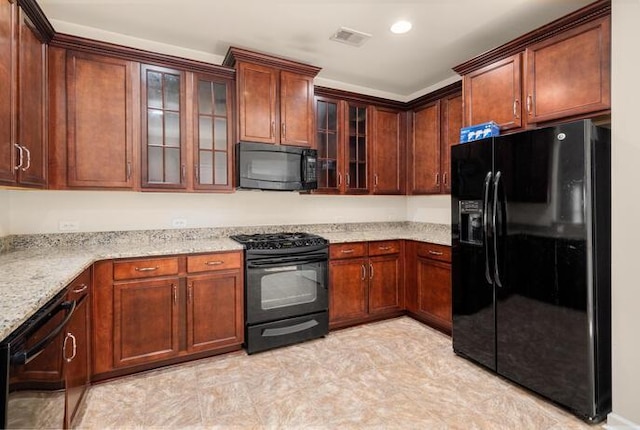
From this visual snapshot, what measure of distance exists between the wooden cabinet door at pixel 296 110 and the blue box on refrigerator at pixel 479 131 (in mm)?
1377

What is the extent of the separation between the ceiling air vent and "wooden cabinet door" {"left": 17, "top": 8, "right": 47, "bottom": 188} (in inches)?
82.5

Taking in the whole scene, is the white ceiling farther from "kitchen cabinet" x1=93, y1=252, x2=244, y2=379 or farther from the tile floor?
the tile floor

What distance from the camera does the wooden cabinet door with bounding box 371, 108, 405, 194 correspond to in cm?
386

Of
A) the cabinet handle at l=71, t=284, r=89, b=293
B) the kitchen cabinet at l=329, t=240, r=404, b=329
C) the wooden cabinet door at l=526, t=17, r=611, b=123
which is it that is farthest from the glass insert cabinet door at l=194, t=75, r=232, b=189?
the wooden cabinet door at l=526, t=17, r=611, b=123

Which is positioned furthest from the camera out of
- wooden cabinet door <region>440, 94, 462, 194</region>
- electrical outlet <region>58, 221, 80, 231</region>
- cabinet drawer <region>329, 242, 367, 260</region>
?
wooden cabinet door <region>440, 94, 462, 194</region>

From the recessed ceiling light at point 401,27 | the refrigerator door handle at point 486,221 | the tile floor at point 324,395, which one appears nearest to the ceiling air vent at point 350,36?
the recessed ceiling light at point 401,27

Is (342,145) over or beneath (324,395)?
over

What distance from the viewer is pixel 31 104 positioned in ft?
7.13

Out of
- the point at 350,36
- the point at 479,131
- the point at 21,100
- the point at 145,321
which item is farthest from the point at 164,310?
the point at 479,131

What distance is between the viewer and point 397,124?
3.99 meters

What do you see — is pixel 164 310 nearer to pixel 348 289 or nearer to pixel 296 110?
pixel 348 289

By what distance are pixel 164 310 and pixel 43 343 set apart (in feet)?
4.17

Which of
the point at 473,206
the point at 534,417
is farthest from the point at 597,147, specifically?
the point at 534,417

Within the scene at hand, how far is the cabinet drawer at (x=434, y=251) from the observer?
10.3 ft
